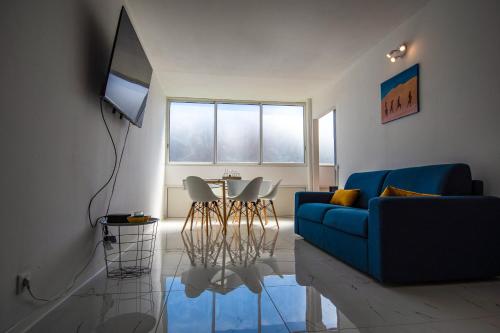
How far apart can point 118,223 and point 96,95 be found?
0.99 meters

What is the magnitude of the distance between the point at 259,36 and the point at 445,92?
88.8 inches

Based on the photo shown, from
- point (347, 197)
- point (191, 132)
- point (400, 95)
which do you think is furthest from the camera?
point (191, 132)

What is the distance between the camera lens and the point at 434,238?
2.21m

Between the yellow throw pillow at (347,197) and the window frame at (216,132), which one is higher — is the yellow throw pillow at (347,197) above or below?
below

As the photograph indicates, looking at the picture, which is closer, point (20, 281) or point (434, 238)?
point (20, 281)

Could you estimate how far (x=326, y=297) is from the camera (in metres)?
1.97

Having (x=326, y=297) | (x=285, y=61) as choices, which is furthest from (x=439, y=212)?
(x=285, y=61)

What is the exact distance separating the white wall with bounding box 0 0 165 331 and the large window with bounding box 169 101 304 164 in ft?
14.3

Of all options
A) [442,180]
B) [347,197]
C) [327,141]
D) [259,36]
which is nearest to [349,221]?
[442,180]

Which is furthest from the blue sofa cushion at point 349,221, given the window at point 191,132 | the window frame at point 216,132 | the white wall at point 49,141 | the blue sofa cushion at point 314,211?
the window at point 191,132

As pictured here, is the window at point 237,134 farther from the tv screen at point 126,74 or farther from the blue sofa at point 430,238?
the blue sofa at point 430,238

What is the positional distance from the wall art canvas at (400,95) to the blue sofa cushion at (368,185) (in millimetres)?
726

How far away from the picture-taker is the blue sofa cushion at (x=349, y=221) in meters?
2.45

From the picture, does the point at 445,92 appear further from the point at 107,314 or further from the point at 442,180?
the point at 107,314
